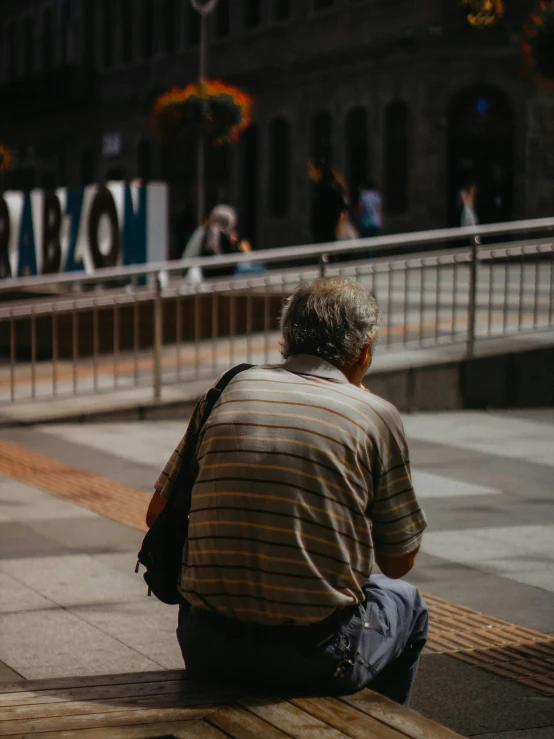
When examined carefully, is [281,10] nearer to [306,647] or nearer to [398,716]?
[306,647]

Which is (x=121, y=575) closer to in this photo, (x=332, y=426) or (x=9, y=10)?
(x=332, y=426)

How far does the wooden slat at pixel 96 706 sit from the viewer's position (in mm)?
3312

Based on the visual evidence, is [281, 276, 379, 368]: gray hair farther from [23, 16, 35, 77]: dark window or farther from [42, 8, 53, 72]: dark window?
[23, 16, 35, 77]: dark window

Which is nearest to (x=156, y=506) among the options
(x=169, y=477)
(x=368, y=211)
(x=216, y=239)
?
(x=169, y=477)

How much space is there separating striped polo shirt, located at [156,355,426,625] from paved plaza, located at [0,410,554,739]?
1131mm

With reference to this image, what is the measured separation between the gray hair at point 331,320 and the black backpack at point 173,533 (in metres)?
0.19

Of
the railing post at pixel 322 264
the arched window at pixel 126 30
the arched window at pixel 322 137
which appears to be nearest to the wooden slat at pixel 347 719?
the railing post at pixel 322 264

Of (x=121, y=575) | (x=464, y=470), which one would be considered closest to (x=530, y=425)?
(x=464, y=470)

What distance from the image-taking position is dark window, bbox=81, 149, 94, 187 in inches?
1940

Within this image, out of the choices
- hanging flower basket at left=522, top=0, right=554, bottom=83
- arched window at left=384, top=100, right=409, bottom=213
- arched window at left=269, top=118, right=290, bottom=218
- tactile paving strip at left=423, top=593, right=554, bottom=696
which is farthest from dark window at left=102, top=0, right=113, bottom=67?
tactile paving strip at left=423, top=593, right=554, bottom=696

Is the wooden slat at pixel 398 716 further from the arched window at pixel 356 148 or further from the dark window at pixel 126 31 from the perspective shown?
the dark window at pixel 126 31

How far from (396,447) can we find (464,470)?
5891mm

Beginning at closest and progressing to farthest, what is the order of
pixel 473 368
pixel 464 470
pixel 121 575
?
pixel 121 575, pixel 464 470, pixel 473 368

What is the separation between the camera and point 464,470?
933 cm
